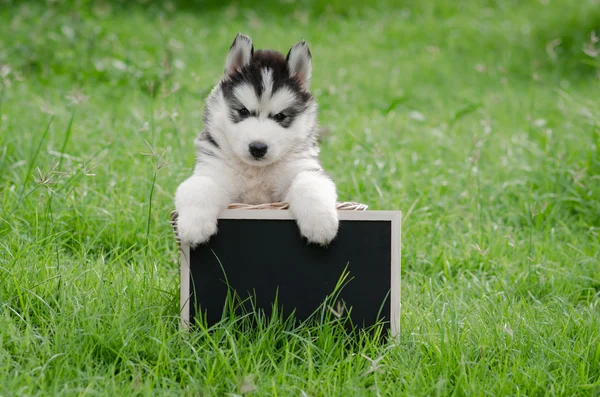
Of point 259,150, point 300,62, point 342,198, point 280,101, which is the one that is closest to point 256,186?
point 259,150

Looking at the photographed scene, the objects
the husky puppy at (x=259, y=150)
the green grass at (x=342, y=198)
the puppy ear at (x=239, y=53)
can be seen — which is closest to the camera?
the green grass at (x=342, y=198)

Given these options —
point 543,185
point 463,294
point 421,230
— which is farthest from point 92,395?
point 543,185

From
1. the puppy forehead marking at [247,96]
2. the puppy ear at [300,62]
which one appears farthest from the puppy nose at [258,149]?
the puppy ear at [300,62]

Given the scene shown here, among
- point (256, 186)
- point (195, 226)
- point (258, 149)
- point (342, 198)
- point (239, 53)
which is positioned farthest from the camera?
point (342, 198)

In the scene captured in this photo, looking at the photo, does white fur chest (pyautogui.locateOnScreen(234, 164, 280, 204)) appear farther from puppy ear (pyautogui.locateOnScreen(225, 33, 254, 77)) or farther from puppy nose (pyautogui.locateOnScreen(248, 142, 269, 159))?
puppy ear (pyautogui.locateOnScreen(225, 33, 254, 77))

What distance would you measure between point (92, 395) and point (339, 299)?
109cm

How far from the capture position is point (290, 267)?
117 inches

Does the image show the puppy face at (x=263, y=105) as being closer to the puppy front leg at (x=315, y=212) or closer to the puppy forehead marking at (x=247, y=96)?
the puppy forehead marking at (x=247, y=96)

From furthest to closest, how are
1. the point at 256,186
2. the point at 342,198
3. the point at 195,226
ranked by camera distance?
the point at 342,198
the point at 256,186
the point at 195,226

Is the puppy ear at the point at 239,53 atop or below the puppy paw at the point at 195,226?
atop

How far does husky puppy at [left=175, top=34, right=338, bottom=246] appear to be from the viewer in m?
2.86

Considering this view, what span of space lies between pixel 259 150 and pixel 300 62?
52 centimetres

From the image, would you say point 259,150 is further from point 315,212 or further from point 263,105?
point 315,212

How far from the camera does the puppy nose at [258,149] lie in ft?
9.63
